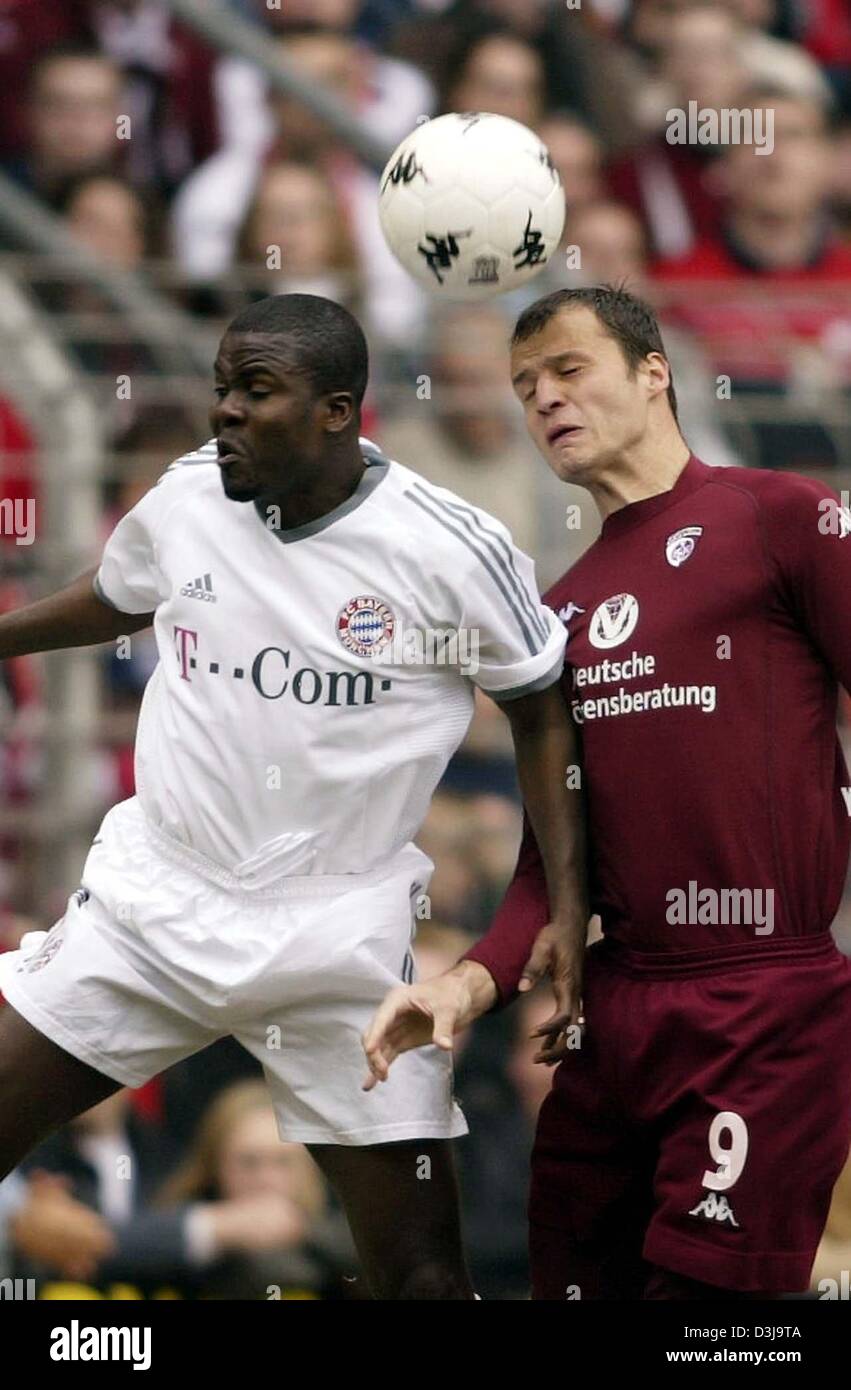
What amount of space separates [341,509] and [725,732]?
0.81 m

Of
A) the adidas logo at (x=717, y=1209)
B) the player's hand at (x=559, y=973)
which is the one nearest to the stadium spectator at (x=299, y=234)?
the player's hand at (x=559, y=973)

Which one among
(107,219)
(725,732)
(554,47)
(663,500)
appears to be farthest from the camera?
(554,47)

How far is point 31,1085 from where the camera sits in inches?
175

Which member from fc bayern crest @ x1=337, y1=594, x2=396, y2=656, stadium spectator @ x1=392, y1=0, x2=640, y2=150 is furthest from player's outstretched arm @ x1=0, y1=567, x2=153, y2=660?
stadium spectator @ x1=392, y1=0, x2=640, y2=150

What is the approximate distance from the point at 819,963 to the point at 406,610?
979 mm

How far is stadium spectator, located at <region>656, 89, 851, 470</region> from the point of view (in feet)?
27.6

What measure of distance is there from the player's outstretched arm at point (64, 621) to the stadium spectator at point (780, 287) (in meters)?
3.94

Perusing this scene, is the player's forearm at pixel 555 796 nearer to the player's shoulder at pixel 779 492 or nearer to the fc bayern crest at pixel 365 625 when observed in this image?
the fc bayern crest at pixel 365 625

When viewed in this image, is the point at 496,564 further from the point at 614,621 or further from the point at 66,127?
the point at 66,127

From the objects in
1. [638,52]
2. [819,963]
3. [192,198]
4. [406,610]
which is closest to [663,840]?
[819,963]

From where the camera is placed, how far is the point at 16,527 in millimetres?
7449

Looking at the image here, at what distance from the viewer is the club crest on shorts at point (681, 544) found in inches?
175

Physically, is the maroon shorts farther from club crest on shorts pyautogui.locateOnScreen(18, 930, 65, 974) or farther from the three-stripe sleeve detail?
club crest on shorts pyautogui.locateOnScreen(18, 930, 65, 974)

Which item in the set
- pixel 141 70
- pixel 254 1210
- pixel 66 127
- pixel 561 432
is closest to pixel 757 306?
pixel 141 70
